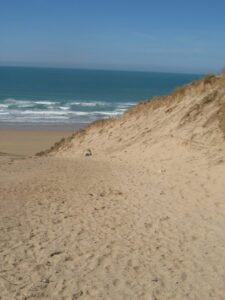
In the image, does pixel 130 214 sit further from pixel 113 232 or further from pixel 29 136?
pixel 29 136

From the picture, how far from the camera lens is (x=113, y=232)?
8.49 meters

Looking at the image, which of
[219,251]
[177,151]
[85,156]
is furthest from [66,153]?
[219,251]

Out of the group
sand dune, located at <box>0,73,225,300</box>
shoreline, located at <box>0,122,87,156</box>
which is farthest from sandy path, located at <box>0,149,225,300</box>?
shoreline, located at <box>0,122,87,156</box>

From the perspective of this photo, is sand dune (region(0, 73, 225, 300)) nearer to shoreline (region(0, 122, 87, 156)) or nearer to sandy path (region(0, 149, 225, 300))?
sandy path (region(0, 149, 225, 300))

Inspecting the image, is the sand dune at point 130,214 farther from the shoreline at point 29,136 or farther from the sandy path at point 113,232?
the shoreline at point 29,136

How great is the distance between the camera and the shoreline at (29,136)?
24.8m

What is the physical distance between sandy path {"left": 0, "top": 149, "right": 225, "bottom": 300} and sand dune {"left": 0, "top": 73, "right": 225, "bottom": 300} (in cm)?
2

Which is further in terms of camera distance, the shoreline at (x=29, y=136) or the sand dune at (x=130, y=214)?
the shoreline at (x=29, y=136)

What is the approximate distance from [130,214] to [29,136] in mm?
20092

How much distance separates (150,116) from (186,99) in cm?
144

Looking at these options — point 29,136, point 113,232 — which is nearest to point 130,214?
point 113,232

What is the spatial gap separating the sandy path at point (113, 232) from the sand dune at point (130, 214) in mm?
17

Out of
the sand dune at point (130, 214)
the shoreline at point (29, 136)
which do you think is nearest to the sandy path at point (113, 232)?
the sand dune at point (130, 214)

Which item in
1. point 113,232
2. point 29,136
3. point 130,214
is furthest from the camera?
point 29,136
